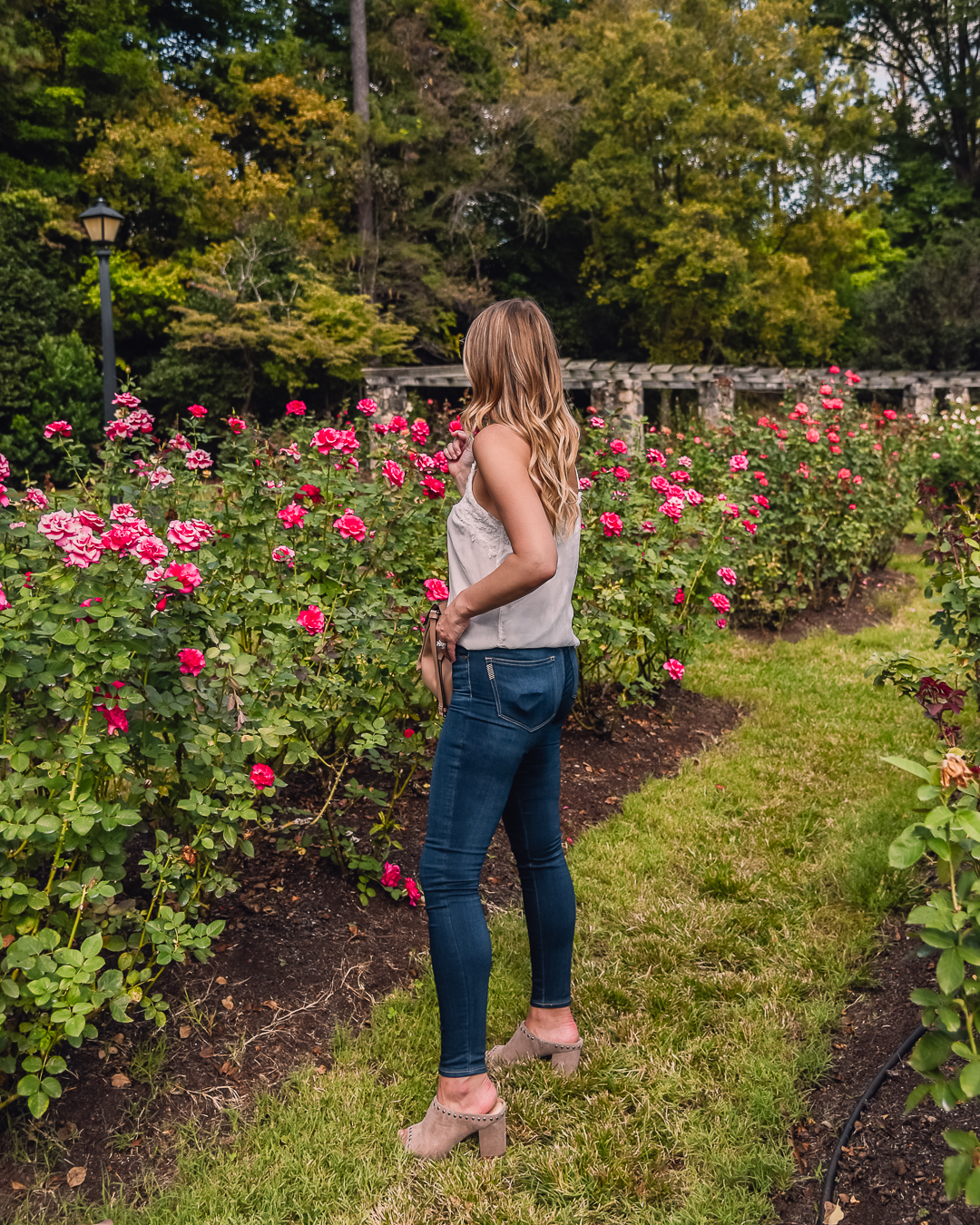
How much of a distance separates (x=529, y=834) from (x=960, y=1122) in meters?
1.12

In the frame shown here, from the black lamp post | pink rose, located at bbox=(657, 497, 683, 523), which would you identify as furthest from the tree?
pink rose, located at bbox=(657, 497, 683, 523)

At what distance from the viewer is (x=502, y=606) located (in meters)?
1.97

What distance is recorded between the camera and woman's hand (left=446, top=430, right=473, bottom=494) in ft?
7.26

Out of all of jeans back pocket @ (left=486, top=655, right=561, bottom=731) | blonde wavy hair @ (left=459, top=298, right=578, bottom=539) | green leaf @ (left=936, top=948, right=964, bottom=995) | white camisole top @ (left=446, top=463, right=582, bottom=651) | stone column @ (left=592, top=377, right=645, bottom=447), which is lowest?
green leaf @ (left=936, top=948, right=964, bottom=995)

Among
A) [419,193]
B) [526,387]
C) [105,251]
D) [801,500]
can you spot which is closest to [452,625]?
[526,387]

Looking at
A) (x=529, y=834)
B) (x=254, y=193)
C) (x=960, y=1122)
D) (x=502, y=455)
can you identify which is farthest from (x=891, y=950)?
(x=254, y=193)

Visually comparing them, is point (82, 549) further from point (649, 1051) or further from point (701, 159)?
point (701, 159)

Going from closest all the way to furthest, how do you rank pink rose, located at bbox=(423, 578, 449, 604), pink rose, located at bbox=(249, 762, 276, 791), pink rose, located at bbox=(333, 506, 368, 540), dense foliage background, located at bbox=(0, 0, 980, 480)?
pink rose, located at bbox=(249, 762, 276, 791) → pink rose, located at bbox=(423, 578, 449, 604) → pink rose, located at bbox=(333, 506, 368, 540) → dense foliage background, located at bbox=(0, 0, 980, 480)

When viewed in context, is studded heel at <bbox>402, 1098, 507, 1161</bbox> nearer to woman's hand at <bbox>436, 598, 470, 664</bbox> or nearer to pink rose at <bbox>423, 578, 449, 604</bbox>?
woman's hand at <bbox>436, 598, 470, 664</bbox>

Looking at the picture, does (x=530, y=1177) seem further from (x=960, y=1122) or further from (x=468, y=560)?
(x=468, y=560)

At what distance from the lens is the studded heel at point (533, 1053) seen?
7.95 ft

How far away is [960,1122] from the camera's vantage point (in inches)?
83.5

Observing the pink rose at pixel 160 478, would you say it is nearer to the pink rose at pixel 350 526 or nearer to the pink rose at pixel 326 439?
the pink rose at pixel 326 439

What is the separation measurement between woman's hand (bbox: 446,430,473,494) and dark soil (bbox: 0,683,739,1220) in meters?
1.34
